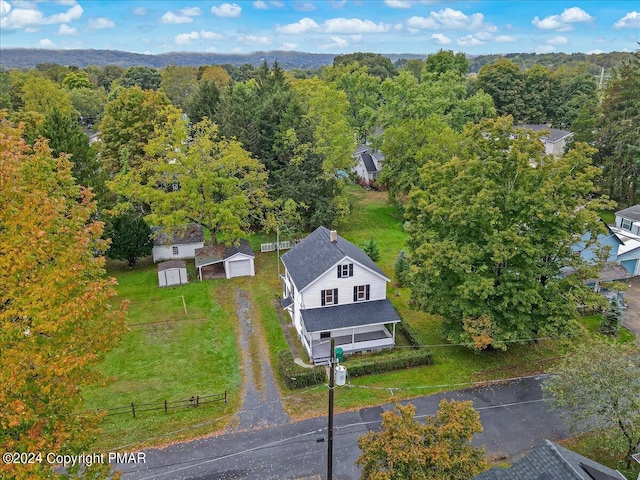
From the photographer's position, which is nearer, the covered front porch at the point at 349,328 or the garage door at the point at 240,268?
the covered front porch at the point at 349,328

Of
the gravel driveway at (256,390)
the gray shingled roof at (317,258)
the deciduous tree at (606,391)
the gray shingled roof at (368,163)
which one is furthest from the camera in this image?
the gray shingled roof at (368,163)

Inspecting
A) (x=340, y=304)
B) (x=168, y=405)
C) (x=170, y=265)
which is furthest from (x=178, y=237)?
(x=168, y=405)

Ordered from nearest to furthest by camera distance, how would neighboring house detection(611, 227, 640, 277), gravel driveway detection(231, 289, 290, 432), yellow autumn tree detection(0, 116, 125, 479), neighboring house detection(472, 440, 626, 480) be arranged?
1. yellow autumn tree detection(0, 116, 125, 479)
2. neighboring house detection(472, 440, 626, 480)
3. gravel driveway detection(231, 289, 290, 432)
4. neighboring house detection(611, 227, 640, 277)

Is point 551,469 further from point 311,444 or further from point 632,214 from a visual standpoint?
point 632,214

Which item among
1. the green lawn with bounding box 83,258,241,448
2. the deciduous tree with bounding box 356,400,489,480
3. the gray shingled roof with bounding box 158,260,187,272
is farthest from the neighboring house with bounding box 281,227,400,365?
the gray shingled roof with bounding box 158,260,187,272

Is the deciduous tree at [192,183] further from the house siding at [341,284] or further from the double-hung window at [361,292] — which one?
the double-hung window at [361,292]

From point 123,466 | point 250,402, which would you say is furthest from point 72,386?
point 250,402

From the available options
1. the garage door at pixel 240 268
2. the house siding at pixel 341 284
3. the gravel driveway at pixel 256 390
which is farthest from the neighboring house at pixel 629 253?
the garage door at pixel 240 268

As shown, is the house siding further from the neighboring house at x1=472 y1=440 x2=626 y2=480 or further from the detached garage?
the neighboring house at x1=472 y1=440 x2=626 y2=480
